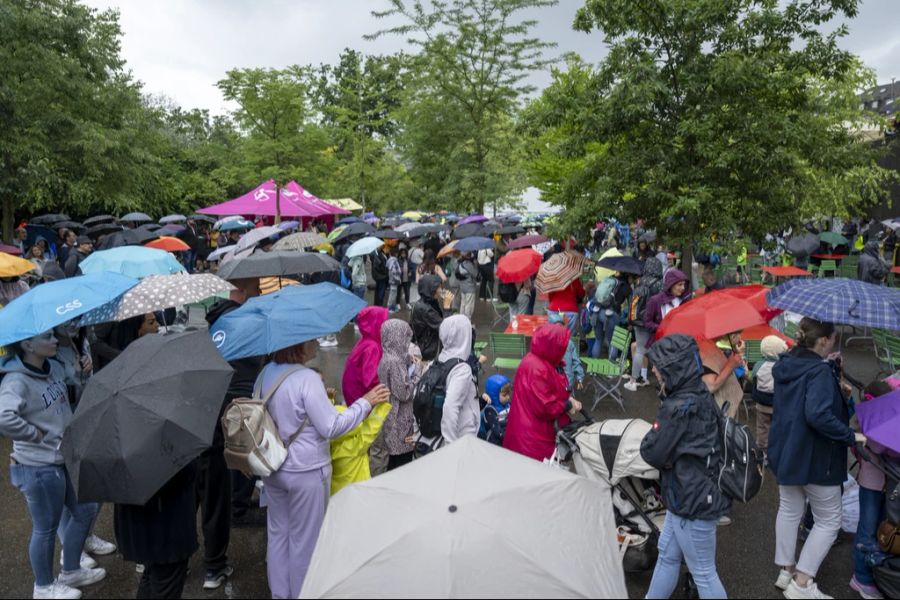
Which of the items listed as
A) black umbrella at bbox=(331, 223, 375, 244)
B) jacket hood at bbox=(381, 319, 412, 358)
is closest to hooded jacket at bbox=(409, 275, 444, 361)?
jacket hood at bbox=(381, 319, 412, 358)

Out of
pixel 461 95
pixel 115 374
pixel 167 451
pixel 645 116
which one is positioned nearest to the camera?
pixel 167 451

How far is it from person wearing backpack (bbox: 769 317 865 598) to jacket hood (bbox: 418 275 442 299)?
4.57 metres

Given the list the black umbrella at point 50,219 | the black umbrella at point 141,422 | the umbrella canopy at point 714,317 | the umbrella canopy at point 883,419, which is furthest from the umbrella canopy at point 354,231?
the umbrella canopy at point 883,419

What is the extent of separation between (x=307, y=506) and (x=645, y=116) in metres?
7.56

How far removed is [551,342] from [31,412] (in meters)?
3.45

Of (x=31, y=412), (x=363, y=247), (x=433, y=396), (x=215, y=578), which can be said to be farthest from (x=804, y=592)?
(x=363, y=247)

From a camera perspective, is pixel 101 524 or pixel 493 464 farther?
pixel 101 524

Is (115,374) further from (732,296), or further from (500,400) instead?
(732,296)

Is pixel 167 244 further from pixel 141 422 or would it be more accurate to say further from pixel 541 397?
pixel 141 422

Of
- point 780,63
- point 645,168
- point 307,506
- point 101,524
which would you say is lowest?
point 101,524

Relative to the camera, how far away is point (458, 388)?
475 centimetres

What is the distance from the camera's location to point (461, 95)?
22906mm

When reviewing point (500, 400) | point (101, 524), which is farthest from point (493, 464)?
point (101, 524)

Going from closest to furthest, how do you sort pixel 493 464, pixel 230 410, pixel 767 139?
pixel 493 464, pixel 230 410, pixel 767 139
